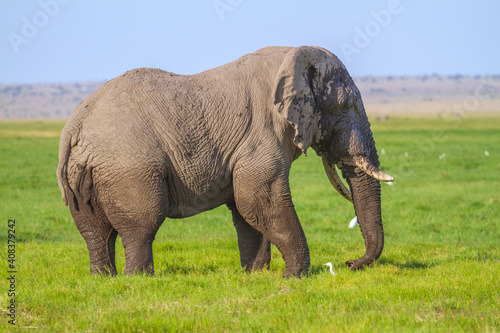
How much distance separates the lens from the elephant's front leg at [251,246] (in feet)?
28.1

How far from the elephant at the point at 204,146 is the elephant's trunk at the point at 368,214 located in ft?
0.05

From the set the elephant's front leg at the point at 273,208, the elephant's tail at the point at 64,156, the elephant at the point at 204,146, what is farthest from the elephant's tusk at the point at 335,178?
the elephant's tail at the point at 64,156

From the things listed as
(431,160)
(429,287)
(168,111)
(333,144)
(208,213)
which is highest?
(168,111)

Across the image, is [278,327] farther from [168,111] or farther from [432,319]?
[168,111]

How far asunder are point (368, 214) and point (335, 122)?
1198 millimetres

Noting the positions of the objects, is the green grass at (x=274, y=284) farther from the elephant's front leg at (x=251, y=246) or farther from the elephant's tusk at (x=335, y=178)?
the elephant's tusk at (x=335, y=178)

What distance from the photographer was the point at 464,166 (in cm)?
2523

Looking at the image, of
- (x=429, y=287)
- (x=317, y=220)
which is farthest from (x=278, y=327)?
(x=317, y=220)

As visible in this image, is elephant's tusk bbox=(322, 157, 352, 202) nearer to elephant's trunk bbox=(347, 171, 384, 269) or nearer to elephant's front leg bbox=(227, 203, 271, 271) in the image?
elephant's trunk bbox=(347, 171, 384, 269)

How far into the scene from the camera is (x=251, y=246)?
862 cm

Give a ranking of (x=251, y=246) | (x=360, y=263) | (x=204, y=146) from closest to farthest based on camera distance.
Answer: (x=204, y=146) < (x=360, y=263) < (x=251, y=246)

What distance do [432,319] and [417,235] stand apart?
315 inches

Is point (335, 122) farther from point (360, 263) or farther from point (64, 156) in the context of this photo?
point (64, 156)

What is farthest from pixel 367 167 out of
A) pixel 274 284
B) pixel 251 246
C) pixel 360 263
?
pixel 274 284
